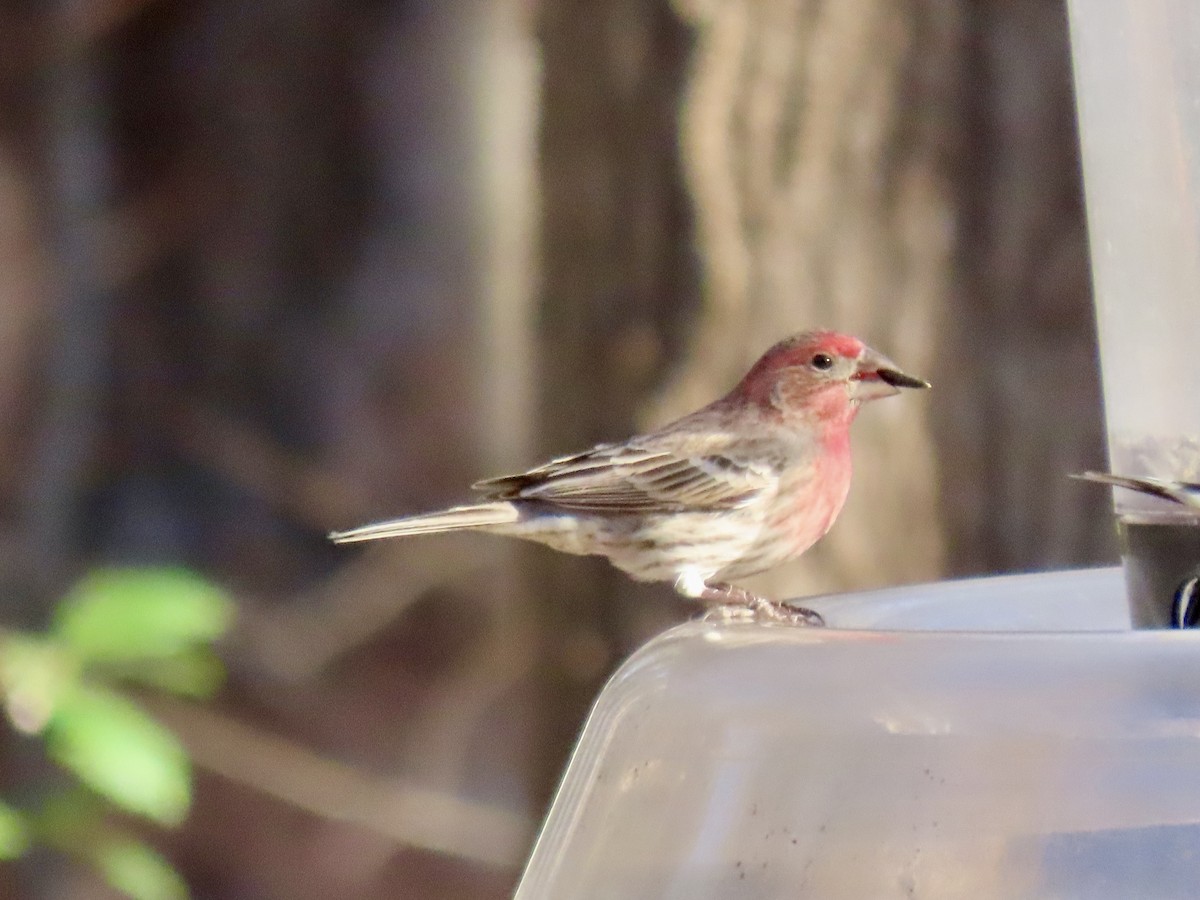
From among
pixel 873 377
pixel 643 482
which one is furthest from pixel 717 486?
pixel 873 377

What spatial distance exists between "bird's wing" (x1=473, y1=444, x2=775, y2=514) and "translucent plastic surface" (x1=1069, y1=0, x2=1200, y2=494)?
4.75 feet

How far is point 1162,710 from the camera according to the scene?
1083 millimetres

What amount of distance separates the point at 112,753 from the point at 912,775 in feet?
6.20

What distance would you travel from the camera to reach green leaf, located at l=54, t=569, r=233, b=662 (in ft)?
9.00

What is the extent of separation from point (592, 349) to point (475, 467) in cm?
261

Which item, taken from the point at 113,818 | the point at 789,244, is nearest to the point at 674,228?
the point at 789,244

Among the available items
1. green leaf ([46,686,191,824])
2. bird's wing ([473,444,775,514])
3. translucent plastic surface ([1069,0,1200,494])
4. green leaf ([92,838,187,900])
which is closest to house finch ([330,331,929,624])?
bird's wing ([473,444,775,514])

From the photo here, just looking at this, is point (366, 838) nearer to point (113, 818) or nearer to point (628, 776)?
point (113, 818)

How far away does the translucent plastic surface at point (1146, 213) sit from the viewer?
1.65 m

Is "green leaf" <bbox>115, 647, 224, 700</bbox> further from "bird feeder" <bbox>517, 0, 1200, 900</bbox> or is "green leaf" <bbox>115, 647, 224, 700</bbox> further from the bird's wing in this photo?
"bird feeder" <bbox>517, 0, 1200, 900</bbox>

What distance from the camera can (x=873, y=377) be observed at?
3055 mm

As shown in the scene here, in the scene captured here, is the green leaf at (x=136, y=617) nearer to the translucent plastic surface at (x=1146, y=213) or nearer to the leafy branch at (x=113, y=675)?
the leafy branch at (x=113, y=675)

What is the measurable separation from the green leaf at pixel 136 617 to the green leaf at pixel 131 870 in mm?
396

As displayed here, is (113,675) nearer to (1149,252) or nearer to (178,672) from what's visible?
(178,672)
